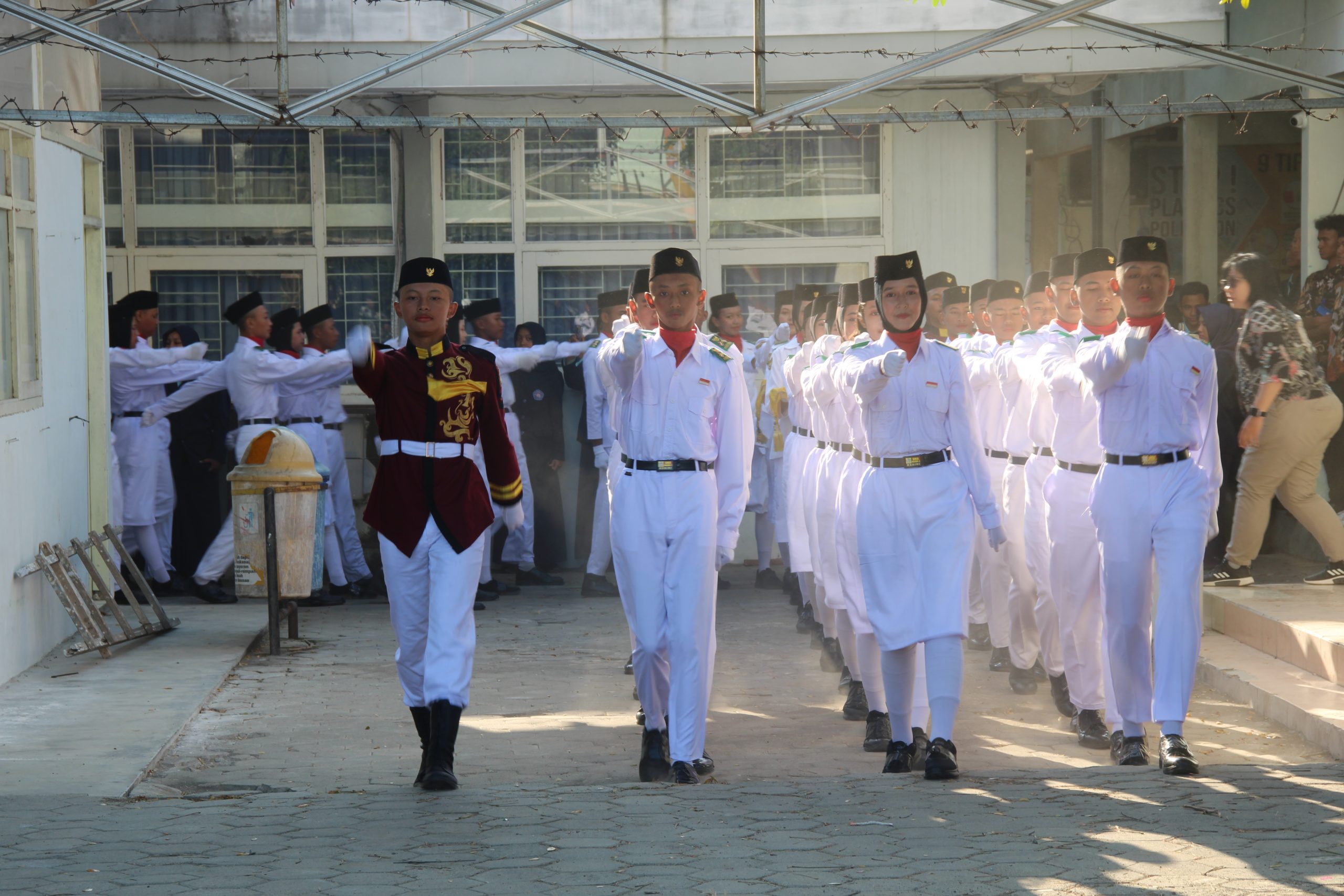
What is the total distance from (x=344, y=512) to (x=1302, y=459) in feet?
22.4

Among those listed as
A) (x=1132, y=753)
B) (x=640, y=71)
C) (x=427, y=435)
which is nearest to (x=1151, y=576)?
(x=1132, y=753)

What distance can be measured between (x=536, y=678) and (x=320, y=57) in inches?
274

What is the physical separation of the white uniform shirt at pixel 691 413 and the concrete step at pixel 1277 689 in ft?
8.65

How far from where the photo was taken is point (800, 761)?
6949 millimetres

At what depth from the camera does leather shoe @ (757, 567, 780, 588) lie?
1274 cm

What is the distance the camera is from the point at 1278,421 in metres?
9.70

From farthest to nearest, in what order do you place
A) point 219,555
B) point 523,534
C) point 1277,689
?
point 523,534, point 219,555, point 1277,689

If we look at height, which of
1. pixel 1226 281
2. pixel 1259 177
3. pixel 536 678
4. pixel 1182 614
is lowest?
pixel 536 678

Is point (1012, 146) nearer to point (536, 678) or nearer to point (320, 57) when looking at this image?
point (320, 57)

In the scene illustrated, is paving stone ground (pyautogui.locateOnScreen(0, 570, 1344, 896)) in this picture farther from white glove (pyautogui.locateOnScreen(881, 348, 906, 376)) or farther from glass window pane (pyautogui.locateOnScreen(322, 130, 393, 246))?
glass window pane (pyautogui.locateOnScreen(322, 130, 393, 246))

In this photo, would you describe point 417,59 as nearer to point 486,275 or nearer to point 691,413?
point 691,413

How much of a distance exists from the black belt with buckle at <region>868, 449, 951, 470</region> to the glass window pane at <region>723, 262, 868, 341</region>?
893 cm

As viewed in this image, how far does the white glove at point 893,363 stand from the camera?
633 cm

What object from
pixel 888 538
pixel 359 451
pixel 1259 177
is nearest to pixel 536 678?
pixel 888 538
